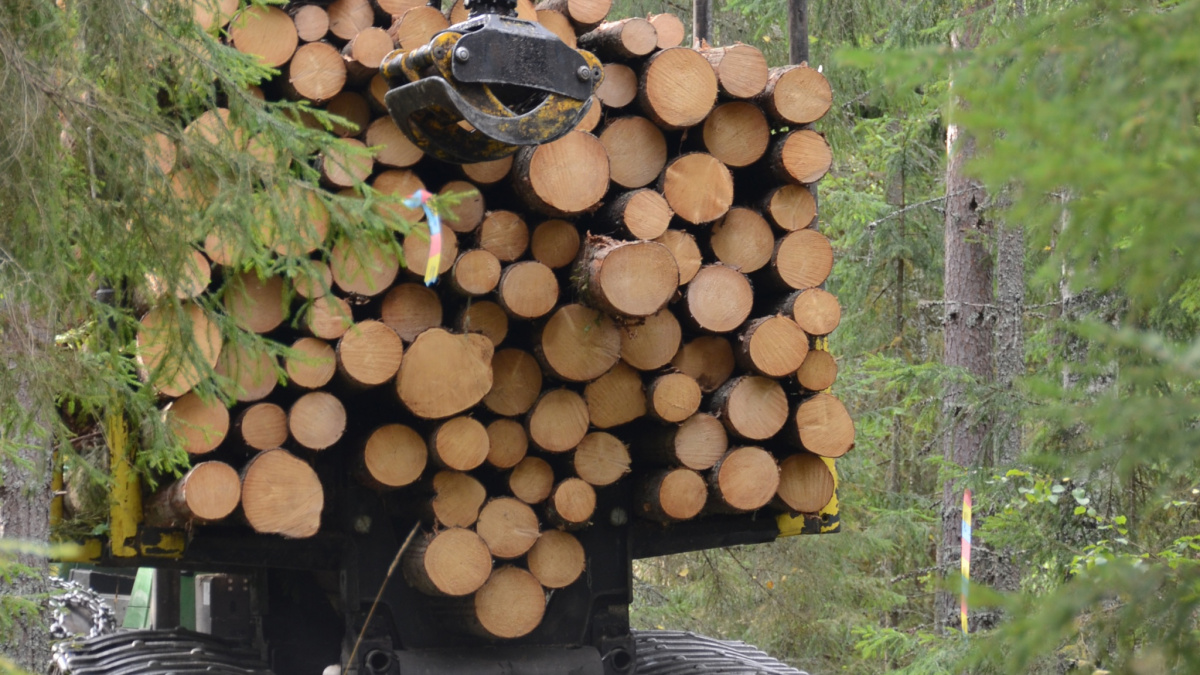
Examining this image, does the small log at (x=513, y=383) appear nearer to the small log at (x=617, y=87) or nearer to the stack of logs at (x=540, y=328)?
the stack of logs at (x=540, y=328)

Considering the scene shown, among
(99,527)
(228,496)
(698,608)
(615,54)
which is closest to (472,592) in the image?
(228,496)

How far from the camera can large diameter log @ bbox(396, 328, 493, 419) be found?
4.23 metres

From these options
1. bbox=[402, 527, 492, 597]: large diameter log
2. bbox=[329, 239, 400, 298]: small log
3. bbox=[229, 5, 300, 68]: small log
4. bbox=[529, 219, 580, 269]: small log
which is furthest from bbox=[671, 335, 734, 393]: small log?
bbox=[229, 5, 300, 68]: small log

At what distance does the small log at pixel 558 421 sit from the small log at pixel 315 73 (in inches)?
53.4

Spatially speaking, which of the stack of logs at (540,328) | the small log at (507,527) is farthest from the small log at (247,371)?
the small log at (507,527)

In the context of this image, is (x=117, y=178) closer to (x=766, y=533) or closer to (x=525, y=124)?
(x=525, y=124)

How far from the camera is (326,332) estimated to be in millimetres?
4164

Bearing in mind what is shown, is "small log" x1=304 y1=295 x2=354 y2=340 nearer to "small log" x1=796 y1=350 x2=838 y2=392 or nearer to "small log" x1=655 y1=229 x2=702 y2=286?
"small log" x1=655 y1=229 x2=702 y2=286

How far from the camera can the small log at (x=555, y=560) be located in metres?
4.63

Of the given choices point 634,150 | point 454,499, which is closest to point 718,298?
point 634,150

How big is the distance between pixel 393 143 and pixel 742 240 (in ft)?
4.69

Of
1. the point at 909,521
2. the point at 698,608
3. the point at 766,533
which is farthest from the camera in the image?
the point at 698,608

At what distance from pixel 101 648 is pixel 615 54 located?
3.38 metres

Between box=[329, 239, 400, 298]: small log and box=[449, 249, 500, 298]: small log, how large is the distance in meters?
0.22
